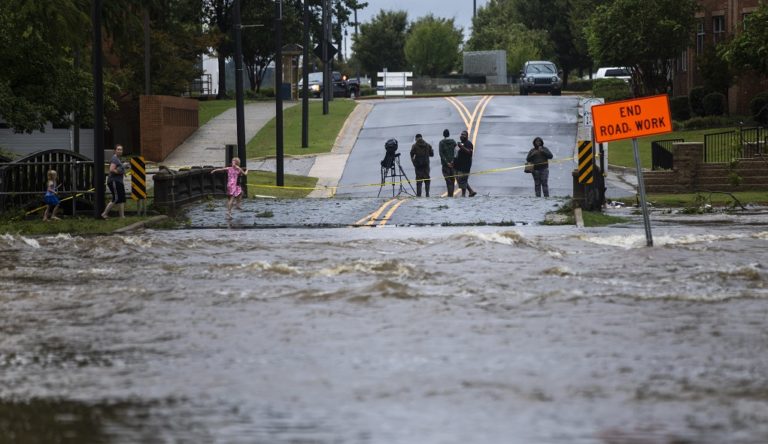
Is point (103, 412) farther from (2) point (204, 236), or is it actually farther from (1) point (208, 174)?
(1) point (208, 174)

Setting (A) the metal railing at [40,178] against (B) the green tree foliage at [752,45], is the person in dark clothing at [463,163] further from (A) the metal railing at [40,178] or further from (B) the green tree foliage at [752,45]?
(B) the green tree foliage at [752,45]

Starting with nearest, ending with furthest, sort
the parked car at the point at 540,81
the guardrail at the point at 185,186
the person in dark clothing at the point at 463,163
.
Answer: the guardrail at the point at 185,186
the person in dark clothing at the point at 463,163
the parked car at the point at 540,81

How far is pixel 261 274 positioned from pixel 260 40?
65.3 metres

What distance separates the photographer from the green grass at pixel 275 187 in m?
40.0

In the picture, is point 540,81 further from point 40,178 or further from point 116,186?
point 116,186

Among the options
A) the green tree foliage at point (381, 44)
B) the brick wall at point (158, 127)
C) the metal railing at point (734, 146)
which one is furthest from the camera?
the green tree foliage at point (381, 44)

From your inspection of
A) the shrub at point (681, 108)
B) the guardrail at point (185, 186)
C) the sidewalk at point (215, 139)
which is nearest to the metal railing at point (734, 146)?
the shrub at point (681, 108)

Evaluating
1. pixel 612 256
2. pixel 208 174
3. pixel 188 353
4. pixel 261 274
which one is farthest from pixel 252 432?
pixel 208 174

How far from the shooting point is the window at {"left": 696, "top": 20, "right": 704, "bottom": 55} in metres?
59.6

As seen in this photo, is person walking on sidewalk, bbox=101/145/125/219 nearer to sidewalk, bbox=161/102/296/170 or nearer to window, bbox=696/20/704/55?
sidewalk, bbox=161/102/296/170

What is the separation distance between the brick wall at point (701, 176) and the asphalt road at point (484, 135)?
2.95 metres

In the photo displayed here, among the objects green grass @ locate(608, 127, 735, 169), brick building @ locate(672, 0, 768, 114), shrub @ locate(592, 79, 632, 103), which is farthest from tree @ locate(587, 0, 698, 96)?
green grass @ locate(608, 127, 735, 169)

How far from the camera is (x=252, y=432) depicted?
31.0 feet

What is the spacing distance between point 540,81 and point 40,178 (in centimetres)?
4358
